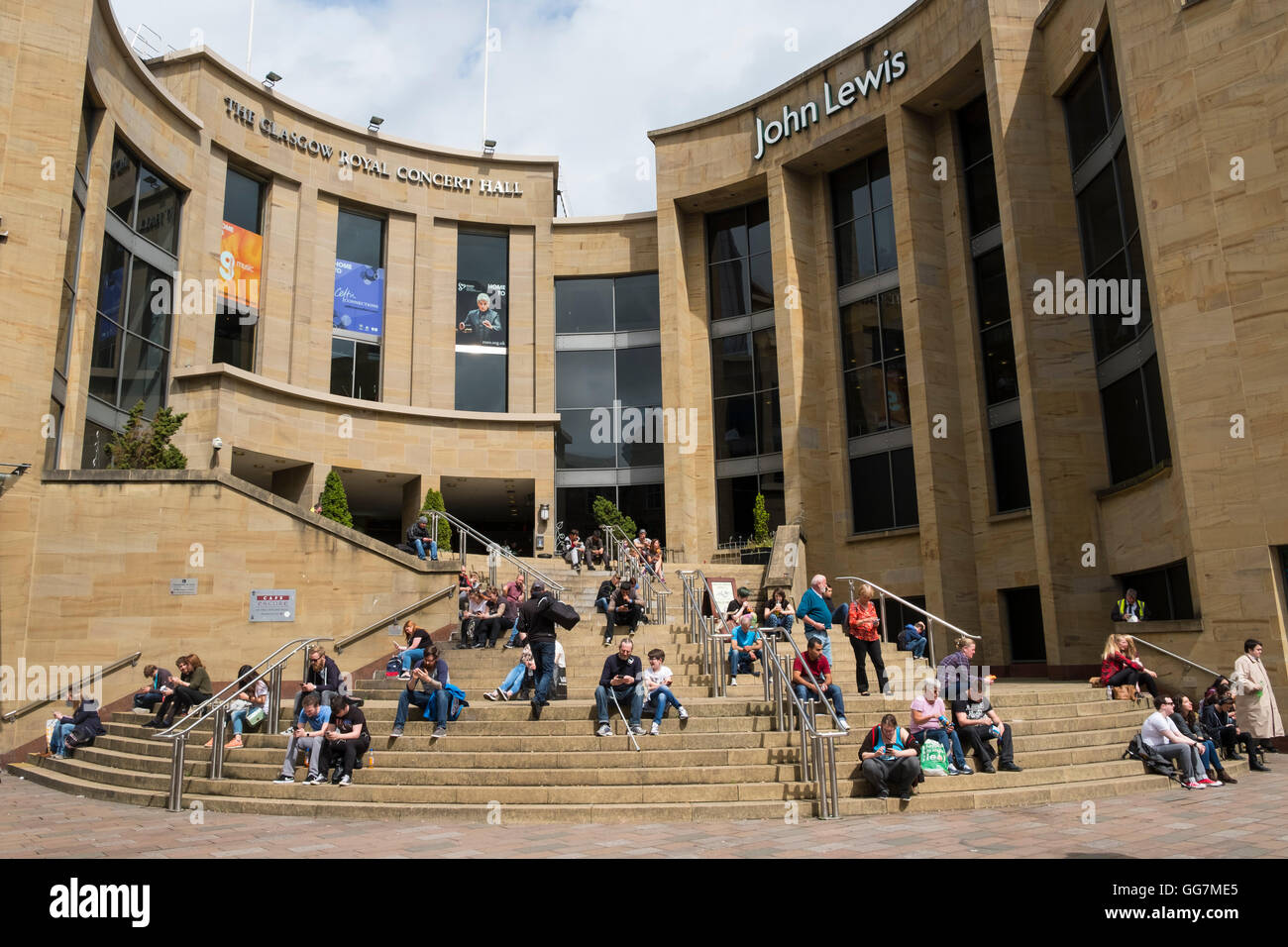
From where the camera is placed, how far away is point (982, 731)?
10422 millimetres

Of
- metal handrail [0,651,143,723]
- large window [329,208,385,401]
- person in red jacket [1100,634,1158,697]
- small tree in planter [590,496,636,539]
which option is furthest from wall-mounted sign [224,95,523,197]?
person in red jacket [1100,634,1158,697]

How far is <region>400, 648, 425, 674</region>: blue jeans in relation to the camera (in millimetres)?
13750

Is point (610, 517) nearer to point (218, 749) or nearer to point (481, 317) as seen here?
point (481, 317)

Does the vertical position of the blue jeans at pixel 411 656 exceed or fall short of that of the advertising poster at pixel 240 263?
it falls short

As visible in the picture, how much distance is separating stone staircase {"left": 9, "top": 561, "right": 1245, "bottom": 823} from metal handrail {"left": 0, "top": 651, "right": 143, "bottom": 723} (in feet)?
10.5

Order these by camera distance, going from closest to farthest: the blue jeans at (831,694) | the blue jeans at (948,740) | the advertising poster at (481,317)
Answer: the blue jeans at (948,740) < the blue jeans at (831,694) < the advertising poster at (481,317)

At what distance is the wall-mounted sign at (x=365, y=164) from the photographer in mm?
28266

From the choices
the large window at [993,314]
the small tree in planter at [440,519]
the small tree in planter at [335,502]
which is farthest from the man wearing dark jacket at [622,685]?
the small tree in planter at [440,519]

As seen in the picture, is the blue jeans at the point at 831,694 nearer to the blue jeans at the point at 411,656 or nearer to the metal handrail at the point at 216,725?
the blue jeans at the point at 411,656

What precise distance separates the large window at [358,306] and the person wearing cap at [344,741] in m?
20.6

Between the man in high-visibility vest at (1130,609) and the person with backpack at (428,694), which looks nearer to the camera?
the person with backpack at (428,694)

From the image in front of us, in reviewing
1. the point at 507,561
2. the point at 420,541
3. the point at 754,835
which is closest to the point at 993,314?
the point at 507,561

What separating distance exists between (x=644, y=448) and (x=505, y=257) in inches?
341

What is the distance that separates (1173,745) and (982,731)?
91.1 inches
